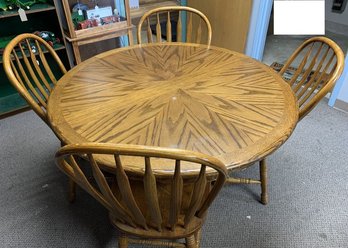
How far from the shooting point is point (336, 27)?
12.3ft

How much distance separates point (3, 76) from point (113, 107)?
198 cm

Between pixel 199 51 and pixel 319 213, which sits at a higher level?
pixel 199 51

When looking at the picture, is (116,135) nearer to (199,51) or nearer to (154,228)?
(154,228)

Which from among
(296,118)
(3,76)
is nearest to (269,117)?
(296,118)

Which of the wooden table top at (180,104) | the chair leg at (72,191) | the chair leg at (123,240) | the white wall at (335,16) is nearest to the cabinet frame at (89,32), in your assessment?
the wooden table top at (180,104)

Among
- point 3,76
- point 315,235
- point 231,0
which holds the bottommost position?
point 315,235

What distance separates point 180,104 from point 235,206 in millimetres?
767

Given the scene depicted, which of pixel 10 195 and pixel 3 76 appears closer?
pixel 10 195

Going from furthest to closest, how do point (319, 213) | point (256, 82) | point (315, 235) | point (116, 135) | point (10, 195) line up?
point (10, 195)
point (319, 213)
point (315, 235)
point (256, 82)
point (116, 135)

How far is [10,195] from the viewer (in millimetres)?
1554

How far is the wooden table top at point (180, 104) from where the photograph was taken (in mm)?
892

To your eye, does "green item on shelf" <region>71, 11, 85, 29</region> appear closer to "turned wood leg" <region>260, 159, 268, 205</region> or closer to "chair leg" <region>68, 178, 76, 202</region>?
"chair leg" <region>68, 178, 76, 202</region>

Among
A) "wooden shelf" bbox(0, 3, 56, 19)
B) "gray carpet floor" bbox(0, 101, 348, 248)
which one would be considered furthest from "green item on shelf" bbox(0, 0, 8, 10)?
"gray carpet floor" bbox(0, 101, 348, 248)

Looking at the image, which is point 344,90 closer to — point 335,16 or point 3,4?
point 335,16
